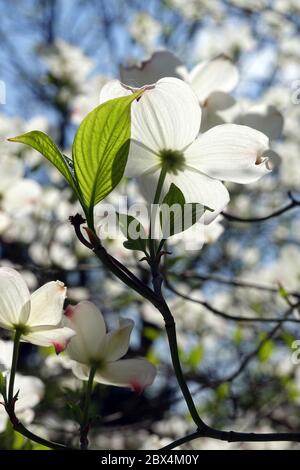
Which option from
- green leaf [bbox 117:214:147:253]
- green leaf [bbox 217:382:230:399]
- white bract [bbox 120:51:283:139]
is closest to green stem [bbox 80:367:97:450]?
green leaf [bbox 117:214:147:253]

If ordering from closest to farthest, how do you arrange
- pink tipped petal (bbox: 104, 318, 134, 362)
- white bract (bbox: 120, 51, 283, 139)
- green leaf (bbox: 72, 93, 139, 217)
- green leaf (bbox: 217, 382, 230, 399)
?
green leaf (bbox: 72, 93, 139, 217) → pink tipped petal (bbox: 104, 318, 134, 362) → white bract (bbox: 120, 51, 283, 139) → green leaf (bbox: 217, 382, 230, 399)

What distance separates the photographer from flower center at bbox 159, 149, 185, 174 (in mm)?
519

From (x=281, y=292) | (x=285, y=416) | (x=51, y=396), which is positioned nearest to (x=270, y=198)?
(x=285, y=416)

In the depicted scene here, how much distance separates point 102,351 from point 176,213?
141mm

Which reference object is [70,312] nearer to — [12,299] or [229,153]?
[12,299]

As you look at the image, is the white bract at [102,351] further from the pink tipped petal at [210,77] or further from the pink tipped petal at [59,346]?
the pink tipped petal at [210,77]

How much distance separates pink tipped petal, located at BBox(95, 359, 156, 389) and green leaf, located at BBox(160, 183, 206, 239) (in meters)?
0.13

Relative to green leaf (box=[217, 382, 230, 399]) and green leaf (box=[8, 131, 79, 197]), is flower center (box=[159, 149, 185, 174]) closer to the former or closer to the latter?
green leaf (box=[8, 131, 79, 197])

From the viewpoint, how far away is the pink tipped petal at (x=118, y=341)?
1.82 ft

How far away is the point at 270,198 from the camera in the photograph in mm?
3561

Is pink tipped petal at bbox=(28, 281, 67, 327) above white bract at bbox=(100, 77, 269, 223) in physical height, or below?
below

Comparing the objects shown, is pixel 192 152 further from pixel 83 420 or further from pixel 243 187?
pixel 243 187

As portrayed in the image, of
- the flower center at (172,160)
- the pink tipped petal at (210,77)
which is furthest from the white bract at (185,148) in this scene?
the pink tipped petal at (210,77)
